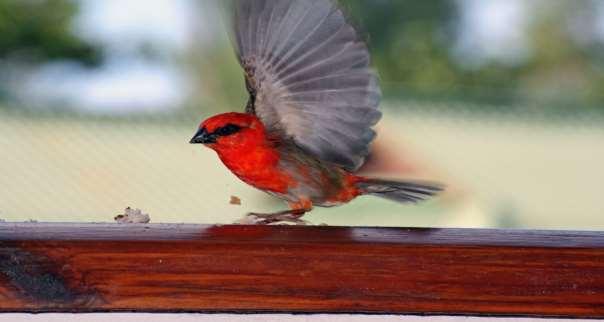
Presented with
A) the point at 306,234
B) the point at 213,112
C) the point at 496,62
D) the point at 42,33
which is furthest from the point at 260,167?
the point at 496,62

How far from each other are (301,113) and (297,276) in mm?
671

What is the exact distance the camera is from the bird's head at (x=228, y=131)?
189cm

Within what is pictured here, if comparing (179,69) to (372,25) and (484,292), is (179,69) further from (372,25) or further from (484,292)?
(484,292)

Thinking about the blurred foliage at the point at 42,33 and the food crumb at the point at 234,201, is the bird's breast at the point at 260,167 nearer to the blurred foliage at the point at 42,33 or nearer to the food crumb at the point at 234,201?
the food crumb at the point at 234,201

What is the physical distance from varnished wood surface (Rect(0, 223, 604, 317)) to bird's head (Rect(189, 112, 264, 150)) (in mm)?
600

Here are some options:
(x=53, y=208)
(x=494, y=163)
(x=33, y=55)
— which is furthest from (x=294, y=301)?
(x=33, y=55)

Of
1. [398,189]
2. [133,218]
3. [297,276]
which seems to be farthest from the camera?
[398,189]

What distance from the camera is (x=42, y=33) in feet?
16.1

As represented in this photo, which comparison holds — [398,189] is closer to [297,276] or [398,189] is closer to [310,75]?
[310,75]

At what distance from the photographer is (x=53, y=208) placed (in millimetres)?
2213

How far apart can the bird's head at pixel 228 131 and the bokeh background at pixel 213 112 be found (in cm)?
12

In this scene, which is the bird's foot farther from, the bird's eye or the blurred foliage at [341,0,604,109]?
the blurred foliage at [341,0,604,109]

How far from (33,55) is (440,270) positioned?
3.78 metres

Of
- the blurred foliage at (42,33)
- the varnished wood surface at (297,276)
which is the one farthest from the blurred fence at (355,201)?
the blurred foliage at (42,33)
